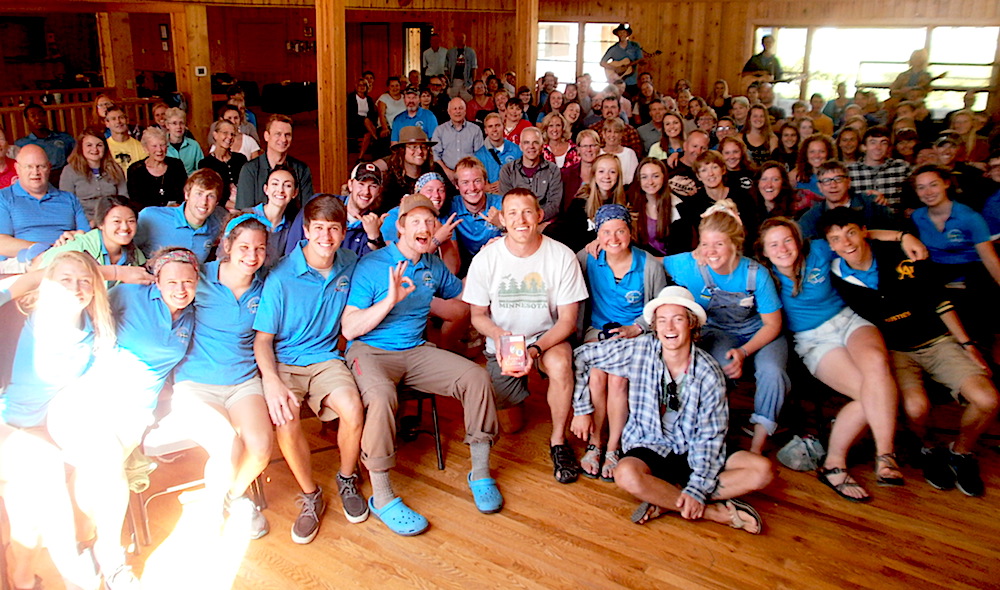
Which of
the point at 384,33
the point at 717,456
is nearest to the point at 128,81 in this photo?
the point at 384,33

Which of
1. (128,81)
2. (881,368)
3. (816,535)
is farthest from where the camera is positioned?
(128,81)

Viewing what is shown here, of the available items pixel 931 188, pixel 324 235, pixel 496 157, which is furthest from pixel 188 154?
pixel 931 188

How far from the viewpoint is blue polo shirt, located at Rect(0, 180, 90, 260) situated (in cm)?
439

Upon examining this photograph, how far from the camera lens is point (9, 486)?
281cm

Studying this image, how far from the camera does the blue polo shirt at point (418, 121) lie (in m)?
7.99

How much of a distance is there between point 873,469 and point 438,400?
2.14 meters

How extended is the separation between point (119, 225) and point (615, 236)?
218 cm

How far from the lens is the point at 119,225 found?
371 centimetres

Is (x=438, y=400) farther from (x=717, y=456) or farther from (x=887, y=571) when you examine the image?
(x=887, y=571)

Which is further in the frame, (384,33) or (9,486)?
(384,33)

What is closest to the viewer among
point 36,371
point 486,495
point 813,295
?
point 36,371

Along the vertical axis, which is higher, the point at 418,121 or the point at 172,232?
the point at 418,121

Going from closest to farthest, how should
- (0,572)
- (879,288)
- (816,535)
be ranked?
(0,572) → (816,535) → (879,288)

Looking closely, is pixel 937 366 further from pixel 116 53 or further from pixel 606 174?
pixel 116 53
